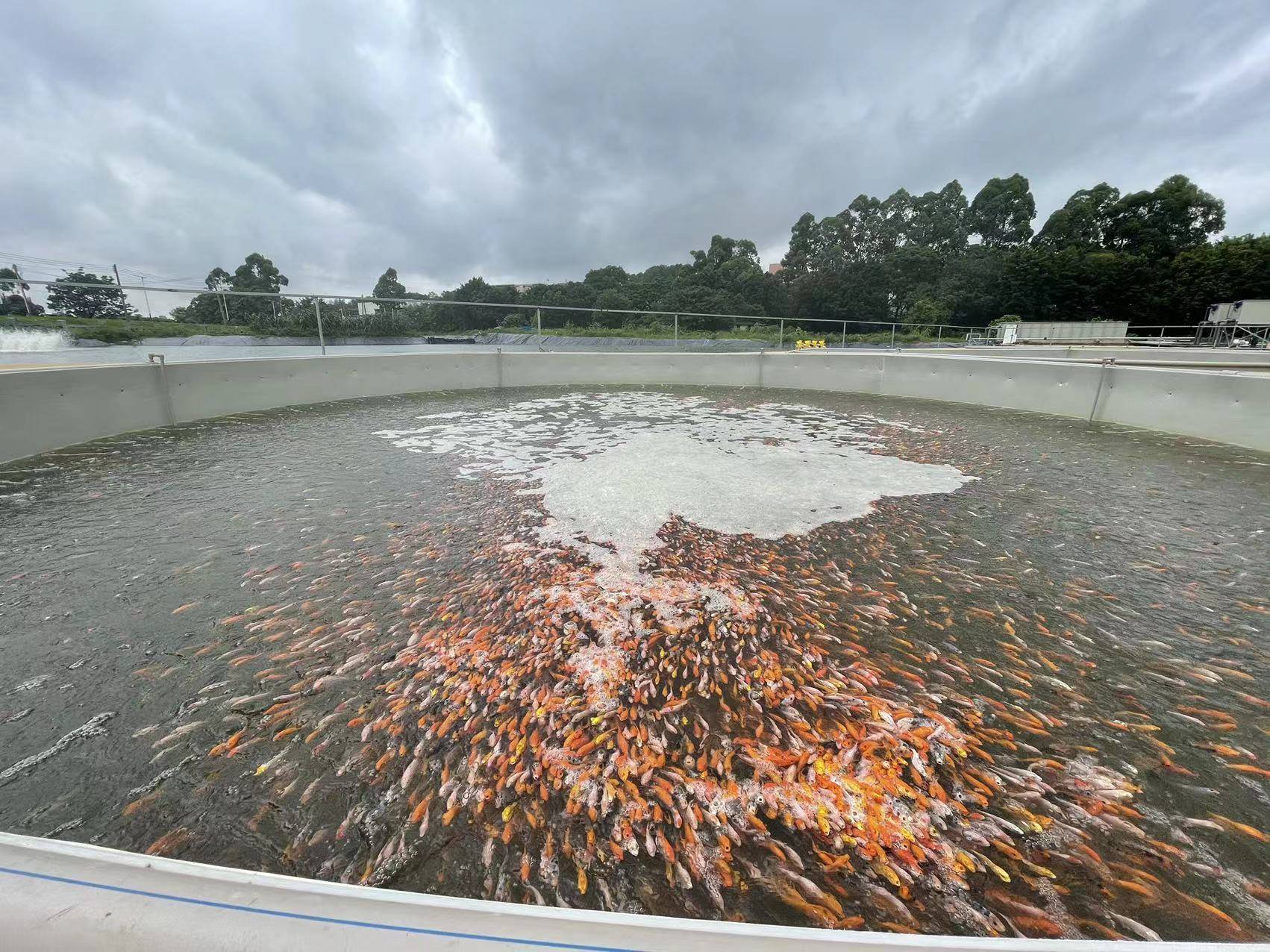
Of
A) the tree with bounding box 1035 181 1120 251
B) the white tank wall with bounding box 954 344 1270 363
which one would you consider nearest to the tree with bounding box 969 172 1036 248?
the tree with bounding box 1035 181 1120 251

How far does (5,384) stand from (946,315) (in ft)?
163

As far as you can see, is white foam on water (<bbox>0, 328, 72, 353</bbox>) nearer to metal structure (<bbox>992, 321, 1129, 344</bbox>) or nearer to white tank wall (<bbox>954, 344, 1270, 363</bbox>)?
white tank wall (<bbox>954, 344, 1270, 363</bbox>)

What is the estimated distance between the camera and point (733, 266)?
56.5 metres

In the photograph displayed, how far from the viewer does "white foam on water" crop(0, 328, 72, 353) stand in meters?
6.11

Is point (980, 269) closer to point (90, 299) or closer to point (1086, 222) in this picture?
point (1086, 222)

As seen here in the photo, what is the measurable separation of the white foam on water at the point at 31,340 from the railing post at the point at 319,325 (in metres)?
3.04

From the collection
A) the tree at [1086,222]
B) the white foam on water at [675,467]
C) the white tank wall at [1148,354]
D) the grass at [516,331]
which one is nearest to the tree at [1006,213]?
the tree at [1086,222]

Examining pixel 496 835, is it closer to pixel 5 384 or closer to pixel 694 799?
pixel 694 799

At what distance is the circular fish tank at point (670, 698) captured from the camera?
1254 mm

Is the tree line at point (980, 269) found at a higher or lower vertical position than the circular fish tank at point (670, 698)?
higher

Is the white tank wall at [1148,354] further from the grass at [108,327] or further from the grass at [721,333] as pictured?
the grass at [108,327]

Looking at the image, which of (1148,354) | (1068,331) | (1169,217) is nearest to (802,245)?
(1169,217)

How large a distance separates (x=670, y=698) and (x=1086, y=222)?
226 ft

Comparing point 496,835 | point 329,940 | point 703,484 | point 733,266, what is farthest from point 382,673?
point 733,266
